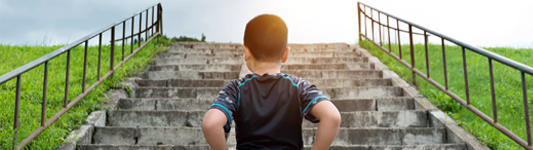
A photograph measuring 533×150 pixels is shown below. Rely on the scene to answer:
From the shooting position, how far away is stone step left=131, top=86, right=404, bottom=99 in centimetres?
397

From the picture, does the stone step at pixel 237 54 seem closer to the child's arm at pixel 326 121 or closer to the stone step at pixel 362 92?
the stone step at pixel 362 92

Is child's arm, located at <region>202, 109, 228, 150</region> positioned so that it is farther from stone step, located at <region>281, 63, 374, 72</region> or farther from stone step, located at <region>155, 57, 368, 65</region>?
stone step, located at <region>155, 57, 368, 65</region>

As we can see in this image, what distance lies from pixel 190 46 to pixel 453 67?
18.0 ft

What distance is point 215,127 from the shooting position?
1.10 m

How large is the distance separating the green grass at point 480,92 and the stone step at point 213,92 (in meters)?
0.45

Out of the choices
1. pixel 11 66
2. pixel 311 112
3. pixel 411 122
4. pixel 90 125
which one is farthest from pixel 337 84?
pixel 11 66

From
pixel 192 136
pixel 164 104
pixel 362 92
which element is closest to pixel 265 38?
pixel 192 136

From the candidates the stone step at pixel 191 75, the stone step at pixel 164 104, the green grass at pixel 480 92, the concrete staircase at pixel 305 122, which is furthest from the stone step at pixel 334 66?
the stone step at pixel 164 104

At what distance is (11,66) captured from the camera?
4.91 metres

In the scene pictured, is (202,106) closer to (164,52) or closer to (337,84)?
(337,84)

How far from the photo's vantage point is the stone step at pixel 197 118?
3.23 metres

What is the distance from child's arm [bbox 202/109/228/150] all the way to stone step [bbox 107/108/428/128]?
6.99 ft

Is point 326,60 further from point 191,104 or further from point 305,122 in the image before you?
point 191,104

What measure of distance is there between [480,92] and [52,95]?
5.05 metres
